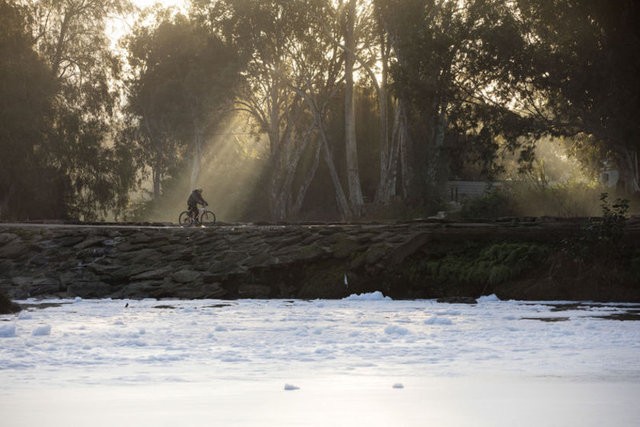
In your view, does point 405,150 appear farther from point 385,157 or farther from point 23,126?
point 23,126

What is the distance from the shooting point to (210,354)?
40.0ft

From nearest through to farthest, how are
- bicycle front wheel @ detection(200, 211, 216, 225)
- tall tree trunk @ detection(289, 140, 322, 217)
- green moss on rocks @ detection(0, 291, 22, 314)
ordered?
green moss on rocks @ detection(0, 291, 22, 314), bicycle front wheel @ detection(200, 211, 216, 225), tall tree trunk @ detection(289, 140, 322, 217)

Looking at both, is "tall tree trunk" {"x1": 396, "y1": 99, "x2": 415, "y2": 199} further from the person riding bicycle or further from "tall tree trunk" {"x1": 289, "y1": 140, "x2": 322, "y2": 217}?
the person riding bicycle

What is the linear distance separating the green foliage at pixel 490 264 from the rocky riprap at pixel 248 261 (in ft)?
0.89

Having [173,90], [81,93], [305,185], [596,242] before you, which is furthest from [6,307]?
[173,90]

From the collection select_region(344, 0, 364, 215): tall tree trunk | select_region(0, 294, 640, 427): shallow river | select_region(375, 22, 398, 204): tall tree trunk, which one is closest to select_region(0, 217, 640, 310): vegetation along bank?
select_region(0, 294, 640, 427): shallow river

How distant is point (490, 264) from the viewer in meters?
22.6

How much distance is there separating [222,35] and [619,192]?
23923mm

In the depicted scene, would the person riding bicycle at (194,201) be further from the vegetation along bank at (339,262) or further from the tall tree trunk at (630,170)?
the tall tree trunk at (630,170)

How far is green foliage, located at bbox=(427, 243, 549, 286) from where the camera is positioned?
73.2 ft

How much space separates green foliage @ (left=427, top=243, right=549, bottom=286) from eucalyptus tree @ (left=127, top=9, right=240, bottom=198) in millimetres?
38755

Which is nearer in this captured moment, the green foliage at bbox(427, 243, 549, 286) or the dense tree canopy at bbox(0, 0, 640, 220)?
the green foliage at bbox(427, 243, 549, 286)

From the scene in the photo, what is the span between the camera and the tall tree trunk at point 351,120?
52625 mm

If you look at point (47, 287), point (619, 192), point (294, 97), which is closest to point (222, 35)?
point (294, 97)
